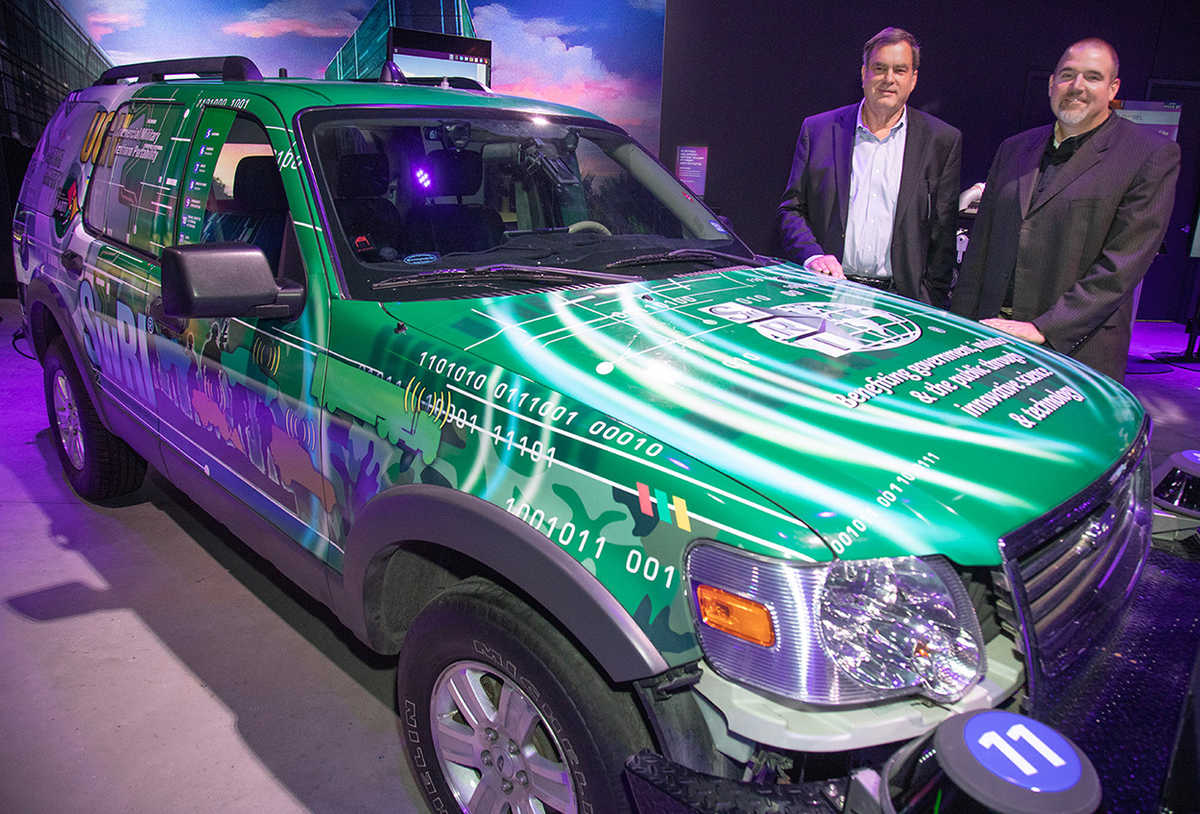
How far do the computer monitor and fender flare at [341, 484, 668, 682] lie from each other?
18.1 ft

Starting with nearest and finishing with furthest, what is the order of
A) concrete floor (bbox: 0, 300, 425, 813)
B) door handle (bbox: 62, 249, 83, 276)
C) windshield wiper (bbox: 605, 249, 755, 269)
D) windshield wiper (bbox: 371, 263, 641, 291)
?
windshield wiper (bbox: 371, 263, 641, 291)
concrete floor (bbox: 0, 300, 425, 813)
windshield wiper (bbox: 605, 249, 755, 269)
door handle (bbox: 62, 249, 83, 276)

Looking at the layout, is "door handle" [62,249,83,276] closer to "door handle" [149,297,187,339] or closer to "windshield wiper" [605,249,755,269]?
"door handle" [149,297,187,339]

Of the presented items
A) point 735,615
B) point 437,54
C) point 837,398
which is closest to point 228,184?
point 837,398

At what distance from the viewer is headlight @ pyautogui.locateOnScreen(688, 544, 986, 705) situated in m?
1.21

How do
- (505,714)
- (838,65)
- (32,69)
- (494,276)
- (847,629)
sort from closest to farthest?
(847,629), (505,714), (494,276), (32,69), (838,65)

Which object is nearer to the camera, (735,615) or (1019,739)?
(1019,739)

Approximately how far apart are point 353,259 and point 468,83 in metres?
1.50

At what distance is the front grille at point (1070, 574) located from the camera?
4.20 feet

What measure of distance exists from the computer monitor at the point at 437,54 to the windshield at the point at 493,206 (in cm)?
415

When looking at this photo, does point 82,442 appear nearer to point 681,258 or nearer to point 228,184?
point 228,184

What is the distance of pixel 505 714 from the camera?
1628 millimetres

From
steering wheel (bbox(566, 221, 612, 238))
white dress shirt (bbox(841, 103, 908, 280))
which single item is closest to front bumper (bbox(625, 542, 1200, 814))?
steering wheel (bbox(566, 221, 612, 238))

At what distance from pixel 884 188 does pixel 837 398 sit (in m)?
2.18

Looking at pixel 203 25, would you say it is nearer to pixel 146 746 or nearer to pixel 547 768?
pixel 146 746
